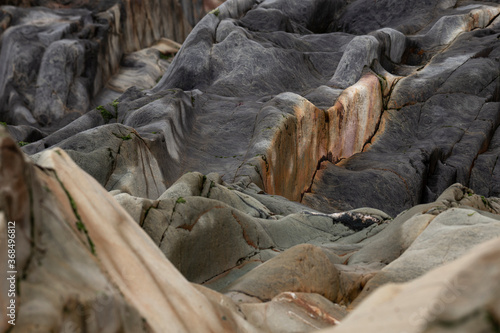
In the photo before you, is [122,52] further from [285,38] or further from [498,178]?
[498,178]

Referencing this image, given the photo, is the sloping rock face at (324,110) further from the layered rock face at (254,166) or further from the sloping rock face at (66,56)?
the sloping rock face at (66,56)

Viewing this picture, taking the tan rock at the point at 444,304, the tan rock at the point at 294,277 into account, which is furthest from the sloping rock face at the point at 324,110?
the tan rock at the point at 444,304

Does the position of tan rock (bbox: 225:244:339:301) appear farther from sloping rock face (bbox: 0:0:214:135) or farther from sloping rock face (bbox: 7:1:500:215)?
sloping rock face (bbox: 0:0:214:135)

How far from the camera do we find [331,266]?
5.47 metres

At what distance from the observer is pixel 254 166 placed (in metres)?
10.6

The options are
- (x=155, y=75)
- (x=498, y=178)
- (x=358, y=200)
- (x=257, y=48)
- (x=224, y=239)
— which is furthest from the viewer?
(x=155, y=75)

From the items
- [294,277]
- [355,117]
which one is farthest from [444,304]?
[355,117]

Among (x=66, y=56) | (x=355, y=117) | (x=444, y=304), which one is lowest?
(x=355, y=117)

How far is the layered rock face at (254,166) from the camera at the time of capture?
285 cm

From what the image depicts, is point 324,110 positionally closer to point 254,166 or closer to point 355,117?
point 355,117

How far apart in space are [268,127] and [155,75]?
1261cm

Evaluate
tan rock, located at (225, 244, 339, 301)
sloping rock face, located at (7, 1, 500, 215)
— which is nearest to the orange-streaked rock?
sloping rock face, located at (7, 1, 500, 215)

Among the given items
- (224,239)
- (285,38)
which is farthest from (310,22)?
(224,239)

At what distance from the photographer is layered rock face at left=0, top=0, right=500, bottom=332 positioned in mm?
2846
